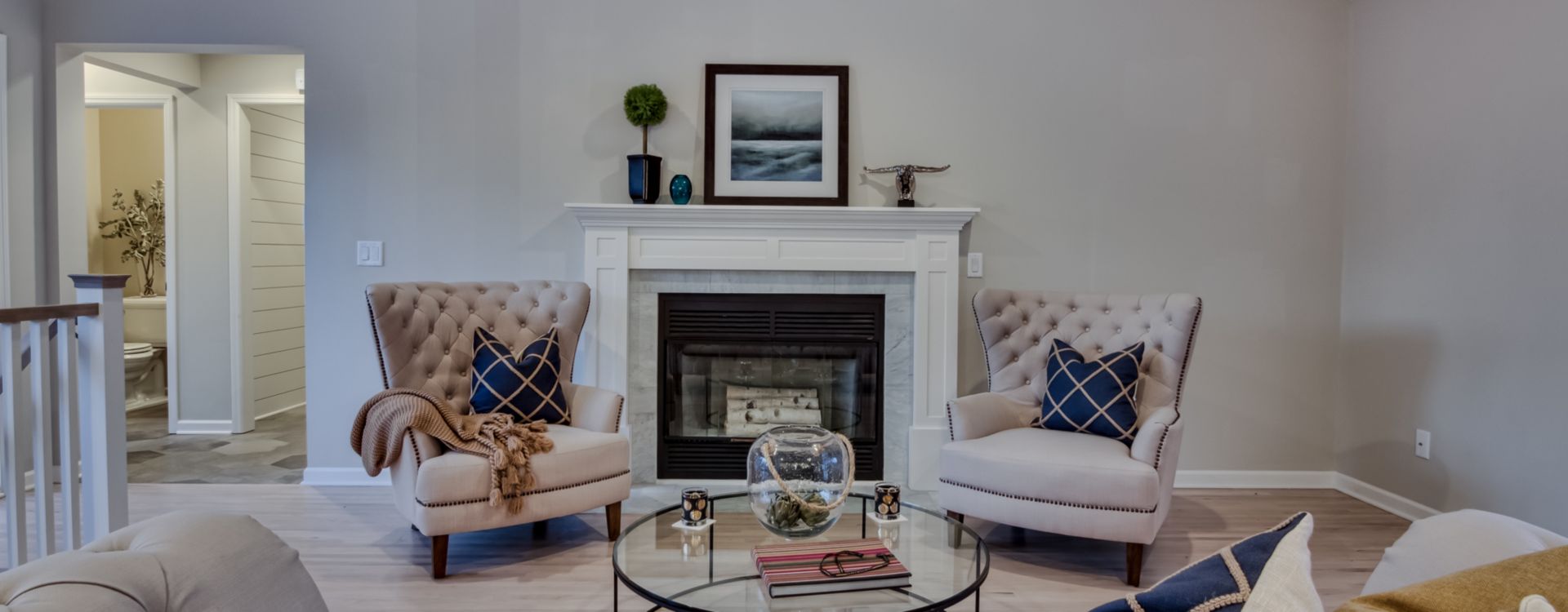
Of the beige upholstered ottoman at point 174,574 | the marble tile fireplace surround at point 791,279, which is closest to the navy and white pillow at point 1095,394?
the marble tile fireplace surround at point 791,279

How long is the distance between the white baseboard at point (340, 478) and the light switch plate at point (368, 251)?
3.02 ft

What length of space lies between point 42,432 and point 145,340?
3829mm

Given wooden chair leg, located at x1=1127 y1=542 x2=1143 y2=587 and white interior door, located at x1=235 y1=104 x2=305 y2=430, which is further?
white interior door, located at x1=235 y1=104 x2=305 y2=430

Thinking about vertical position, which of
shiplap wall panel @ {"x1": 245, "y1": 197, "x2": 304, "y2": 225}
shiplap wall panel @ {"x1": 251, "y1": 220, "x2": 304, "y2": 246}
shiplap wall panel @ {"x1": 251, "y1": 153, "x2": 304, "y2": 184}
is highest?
shiplap wall panel @ {"x1": 251, "y1": 153, "x2": 304, "y2": 184}

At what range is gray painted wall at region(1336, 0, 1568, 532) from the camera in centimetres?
286

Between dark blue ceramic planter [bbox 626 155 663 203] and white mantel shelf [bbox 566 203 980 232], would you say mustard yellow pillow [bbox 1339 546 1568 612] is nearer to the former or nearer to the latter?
white mantel shelf [bbox 566 203 980 232]

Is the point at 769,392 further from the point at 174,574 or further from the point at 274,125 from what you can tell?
the point at 274,125

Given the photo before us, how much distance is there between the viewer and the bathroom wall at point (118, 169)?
229 inches

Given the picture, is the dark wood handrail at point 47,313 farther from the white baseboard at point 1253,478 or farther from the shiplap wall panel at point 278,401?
the white baseboard at point 1253,478

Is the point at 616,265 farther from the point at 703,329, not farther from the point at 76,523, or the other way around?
the point at 76,523

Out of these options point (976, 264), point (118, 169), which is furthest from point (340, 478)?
point (118, 169)

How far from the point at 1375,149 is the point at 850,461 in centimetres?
301

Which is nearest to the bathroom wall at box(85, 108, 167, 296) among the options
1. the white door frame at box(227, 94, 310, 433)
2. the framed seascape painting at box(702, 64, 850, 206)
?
the white door frame at box(227, 94, 310, 433)

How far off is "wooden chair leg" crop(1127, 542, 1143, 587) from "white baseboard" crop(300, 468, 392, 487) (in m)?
3.02
